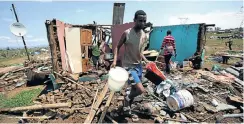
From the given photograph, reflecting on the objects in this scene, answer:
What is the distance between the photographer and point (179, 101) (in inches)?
178

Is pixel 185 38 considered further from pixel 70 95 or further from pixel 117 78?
pixel 117 78

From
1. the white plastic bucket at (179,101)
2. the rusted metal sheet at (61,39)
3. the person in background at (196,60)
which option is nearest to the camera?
the white plastic bucket at (179,101)

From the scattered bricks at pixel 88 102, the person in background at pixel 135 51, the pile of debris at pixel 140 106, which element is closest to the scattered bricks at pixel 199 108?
the pile of debris at pixel 140 106

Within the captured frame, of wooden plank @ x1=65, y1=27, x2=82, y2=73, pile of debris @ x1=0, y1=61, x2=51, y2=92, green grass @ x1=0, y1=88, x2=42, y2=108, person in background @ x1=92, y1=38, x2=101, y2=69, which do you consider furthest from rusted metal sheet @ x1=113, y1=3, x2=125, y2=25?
green grass @ x1=0, y1=88, x2=42, y2=108

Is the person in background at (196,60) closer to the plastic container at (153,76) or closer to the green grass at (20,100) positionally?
the plastic container at (153,76)

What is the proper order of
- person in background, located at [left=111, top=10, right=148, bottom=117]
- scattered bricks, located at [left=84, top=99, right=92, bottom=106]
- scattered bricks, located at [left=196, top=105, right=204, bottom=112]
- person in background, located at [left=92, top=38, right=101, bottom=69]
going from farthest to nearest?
1. person in background, located at [left=92, top=38, right=101, bottom=69]
2. scattered bricks, located at [left=84, top=99, right=92, bottom=106]
3. scattered bricks, located at [left=196, top=105, right=204, bottom=112]
4. person in background, located at [left=111, top=10, right=148, bottom=117]

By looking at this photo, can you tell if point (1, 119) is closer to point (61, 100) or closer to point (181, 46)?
point (61, 100)

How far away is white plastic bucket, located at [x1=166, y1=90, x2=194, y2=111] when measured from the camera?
14.9 feet

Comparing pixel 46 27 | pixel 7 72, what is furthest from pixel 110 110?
pixel 7 72

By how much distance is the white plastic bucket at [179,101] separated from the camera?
4.53m

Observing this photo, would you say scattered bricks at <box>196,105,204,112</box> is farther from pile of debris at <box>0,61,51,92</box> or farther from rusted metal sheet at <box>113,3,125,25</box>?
rusted metal sheet at <box>113,3,125,25</box>

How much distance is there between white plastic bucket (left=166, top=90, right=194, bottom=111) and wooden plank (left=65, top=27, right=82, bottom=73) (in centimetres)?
580

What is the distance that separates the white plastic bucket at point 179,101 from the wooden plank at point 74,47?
5.80 meters

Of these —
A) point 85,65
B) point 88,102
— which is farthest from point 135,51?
point 85,65
